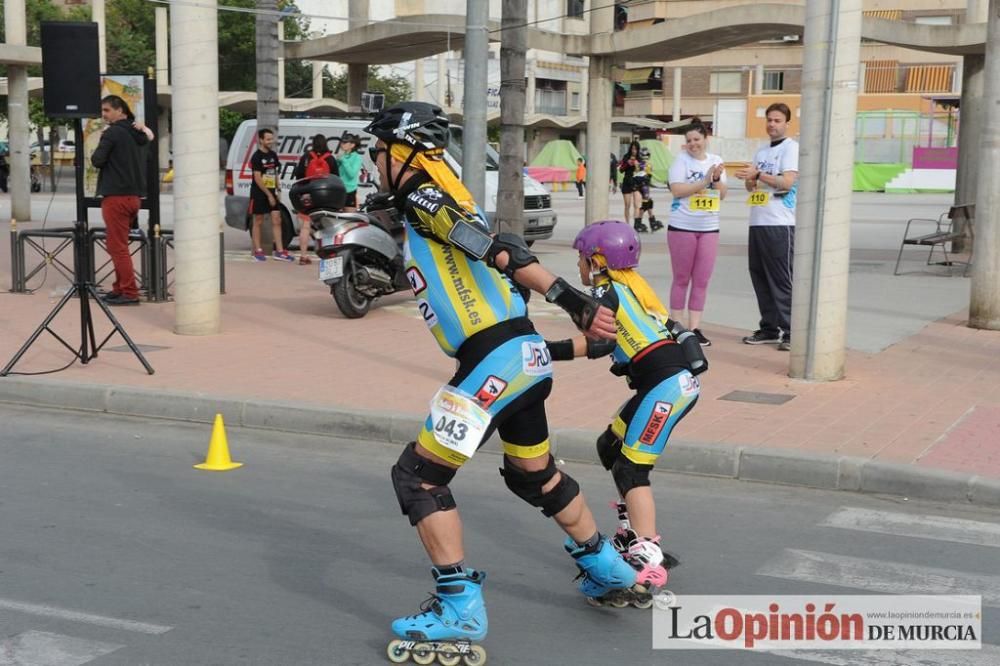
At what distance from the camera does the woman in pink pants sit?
11.4 m

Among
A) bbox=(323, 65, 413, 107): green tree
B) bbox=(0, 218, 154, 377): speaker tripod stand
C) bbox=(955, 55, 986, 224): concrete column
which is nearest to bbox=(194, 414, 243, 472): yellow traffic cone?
bbox=(0, 218, 154, 377): speaker tripod stand

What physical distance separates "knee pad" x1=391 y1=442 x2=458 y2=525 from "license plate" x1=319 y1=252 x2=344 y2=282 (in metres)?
8.42

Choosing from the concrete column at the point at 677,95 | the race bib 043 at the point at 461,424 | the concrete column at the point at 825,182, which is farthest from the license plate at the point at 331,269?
the concrete column at the point at 677,95

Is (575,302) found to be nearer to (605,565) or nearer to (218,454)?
(605,565)

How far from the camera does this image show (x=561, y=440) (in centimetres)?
818

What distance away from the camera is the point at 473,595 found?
464 cm

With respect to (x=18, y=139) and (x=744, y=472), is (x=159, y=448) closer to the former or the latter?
(x=744, y=472)

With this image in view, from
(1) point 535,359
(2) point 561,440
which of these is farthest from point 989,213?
(1) point 535,359

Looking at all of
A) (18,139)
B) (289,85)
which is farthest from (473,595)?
(289,85)

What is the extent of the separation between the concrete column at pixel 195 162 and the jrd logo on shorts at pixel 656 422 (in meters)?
7.41

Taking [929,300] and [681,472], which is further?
[929,300]

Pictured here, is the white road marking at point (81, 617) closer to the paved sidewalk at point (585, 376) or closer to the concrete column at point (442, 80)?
the paved sidewalk at point (585, 376)

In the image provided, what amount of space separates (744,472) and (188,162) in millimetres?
6513

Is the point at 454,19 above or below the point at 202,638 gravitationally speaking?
above
